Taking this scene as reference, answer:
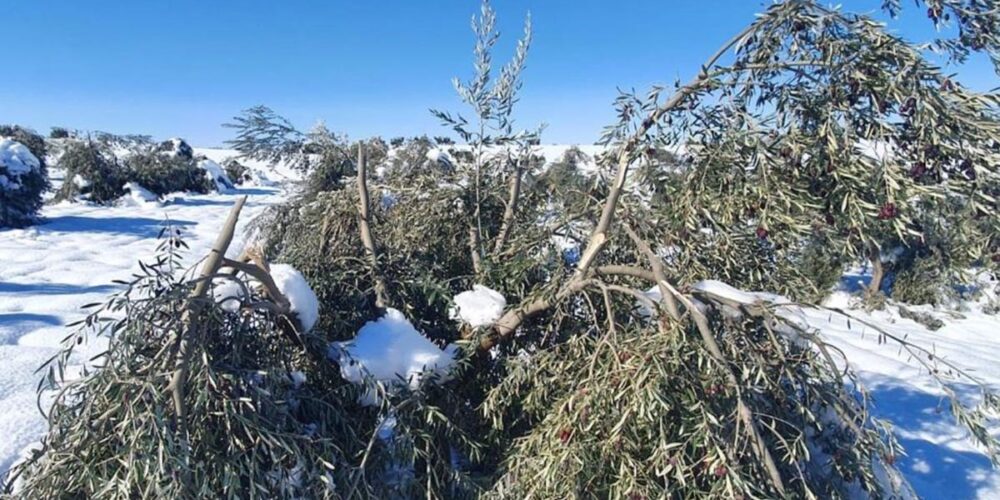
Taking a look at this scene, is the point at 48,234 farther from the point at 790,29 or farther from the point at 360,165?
the point at 790,29

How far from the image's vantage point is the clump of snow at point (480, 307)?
2.51m

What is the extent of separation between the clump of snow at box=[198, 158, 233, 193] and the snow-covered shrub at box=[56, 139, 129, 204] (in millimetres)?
4035

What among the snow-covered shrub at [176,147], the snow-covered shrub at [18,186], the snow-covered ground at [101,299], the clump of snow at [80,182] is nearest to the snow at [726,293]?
the snow-covered ground at [101,299]

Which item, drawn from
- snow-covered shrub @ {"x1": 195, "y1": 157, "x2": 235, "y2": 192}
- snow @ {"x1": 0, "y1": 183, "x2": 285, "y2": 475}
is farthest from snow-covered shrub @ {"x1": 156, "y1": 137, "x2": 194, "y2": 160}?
snow @ {"x1": 0, "y1": 183, "x2": 285, "y2": 475}

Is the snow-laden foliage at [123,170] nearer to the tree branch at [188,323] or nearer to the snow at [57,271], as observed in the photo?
the snow at [57,271]

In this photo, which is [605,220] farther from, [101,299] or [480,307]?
[101,299]

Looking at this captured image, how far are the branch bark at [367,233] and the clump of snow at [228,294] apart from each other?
75 cm

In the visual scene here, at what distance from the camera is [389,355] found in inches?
92.7

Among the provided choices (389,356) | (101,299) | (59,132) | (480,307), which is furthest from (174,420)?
(59,132)

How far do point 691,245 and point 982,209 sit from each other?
3.41ft

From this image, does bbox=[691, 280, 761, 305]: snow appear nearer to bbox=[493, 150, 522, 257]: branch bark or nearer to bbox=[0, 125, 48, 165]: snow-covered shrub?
bbox=[493, 150, 522, 257]: branch bark

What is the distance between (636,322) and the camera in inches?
90.7

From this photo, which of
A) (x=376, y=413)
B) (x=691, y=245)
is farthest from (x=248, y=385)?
(x=691, y=245)

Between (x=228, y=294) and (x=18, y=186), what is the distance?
1176cm
